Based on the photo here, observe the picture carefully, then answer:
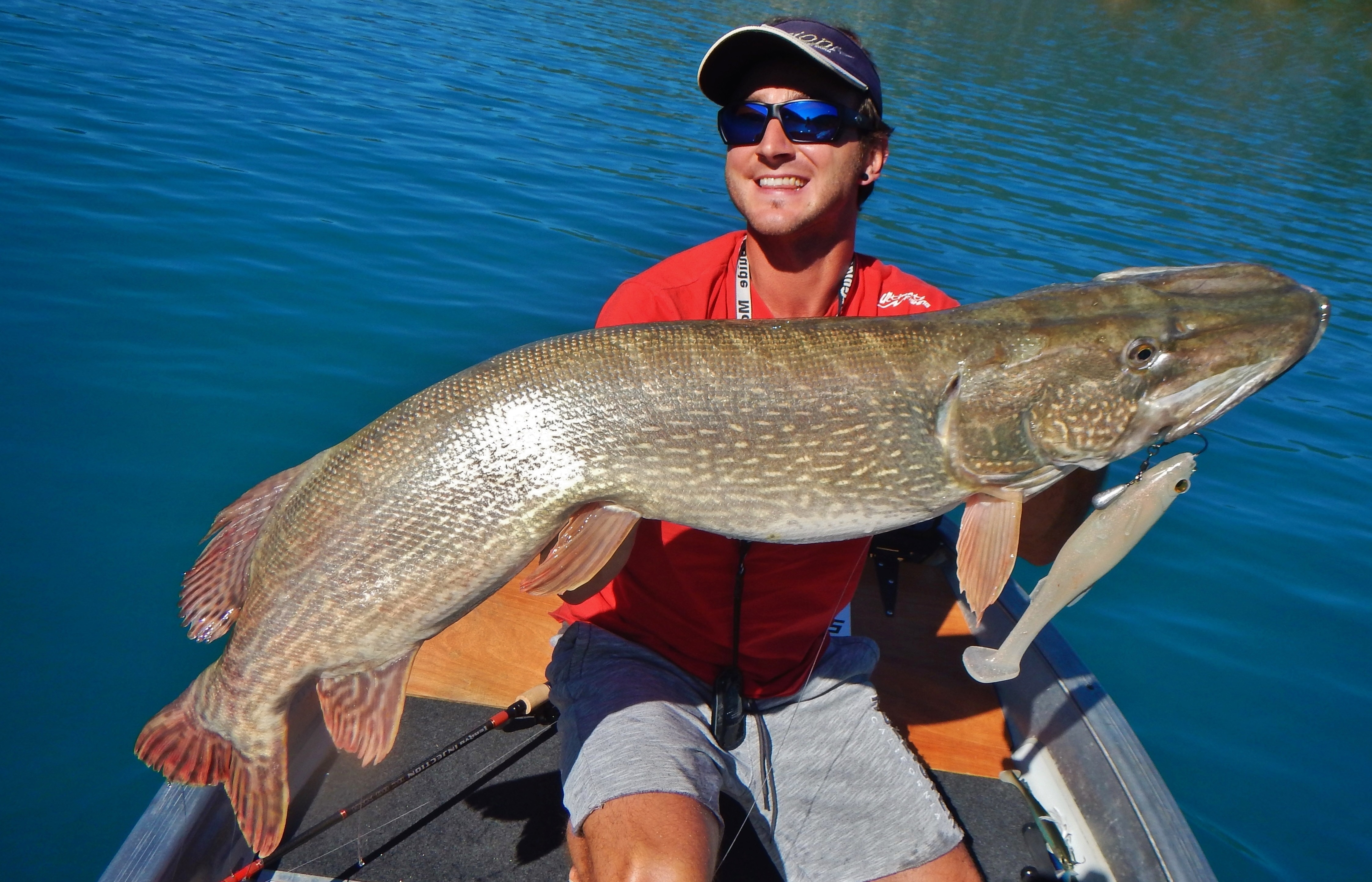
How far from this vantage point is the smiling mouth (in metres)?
2.64

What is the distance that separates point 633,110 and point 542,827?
35.4 feet

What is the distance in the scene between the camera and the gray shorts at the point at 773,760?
7.53 ft

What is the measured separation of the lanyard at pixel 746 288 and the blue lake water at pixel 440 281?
2648 millimetres

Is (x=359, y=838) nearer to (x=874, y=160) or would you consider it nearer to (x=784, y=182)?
(x=784, y=182)

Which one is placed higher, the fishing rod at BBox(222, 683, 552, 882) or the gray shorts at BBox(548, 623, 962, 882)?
the gray shorts at BBox(548, 623, 962, 882)

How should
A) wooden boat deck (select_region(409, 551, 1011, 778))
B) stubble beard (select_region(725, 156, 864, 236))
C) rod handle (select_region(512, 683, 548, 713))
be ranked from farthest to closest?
wooden boat deck (select_region(409, 551, 1011, 778))
rod handle (select_region(512, 683, 548, 713))
stubble beard (select_region(725, 156, 864, 236))

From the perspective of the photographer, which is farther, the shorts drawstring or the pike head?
the shorts drawstring

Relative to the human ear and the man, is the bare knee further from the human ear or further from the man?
the human ear

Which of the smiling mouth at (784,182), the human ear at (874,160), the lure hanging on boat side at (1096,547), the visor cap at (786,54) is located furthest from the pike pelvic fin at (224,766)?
the human ear at (874,160)

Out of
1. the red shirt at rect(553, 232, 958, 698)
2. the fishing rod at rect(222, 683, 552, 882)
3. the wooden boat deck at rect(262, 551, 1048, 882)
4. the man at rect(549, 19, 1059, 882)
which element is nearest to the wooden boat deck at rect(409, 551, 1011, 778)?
the wooden boat deck at rect(262, 551, 1048, 882)

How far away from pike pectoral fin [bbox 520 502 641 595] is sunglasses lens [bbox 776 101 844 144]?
1.26 meters

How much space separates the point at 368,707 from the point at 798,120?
198 centimetres

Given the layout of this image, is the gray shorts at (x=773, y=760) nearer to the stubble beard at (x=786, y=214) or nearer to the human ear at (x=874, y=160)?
the stubble beard at (x=786, y=214)

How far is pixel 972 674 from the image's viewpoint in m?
2.31
